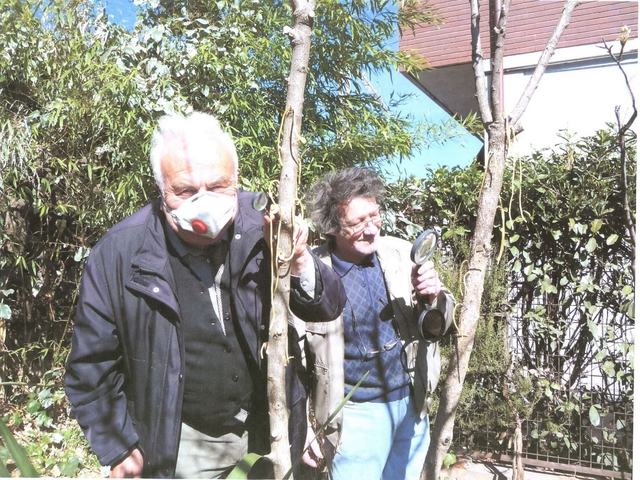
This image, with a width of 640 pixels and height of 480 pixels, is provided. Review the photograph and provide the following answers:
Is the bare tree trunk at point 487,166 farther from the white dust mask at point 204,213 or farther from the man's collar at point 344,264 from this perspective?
the white dust mask at point 204,213

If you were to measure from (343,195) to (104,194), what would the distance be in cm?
76

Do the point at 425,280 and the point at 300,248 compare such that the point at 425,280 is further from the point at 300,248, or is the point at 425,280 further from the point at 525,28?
the point at 525,28

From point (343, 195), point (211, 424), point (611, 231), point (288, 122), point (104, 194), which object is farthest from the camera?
point (611, 231)

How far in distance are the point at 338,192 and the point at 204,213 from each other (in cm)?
48

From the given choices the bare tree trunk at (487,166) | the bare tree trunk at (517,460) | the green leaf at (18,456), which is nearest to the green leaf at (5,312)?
the green leaf at (18,456)

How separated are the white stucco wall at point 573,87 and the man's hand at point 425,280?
49 centimetres

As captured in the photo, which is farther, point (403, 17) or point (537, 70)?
point (403, 17)

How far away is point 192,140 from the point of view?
1241 millimetres

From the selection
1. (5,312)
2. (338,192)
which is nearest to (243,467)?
(338,192)

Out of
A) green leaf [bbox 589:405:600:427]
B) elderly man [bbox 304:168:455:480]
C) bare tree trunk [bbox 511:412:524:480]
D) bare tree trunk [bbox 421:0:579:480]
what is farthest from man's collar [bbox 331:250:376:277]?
green leaf [bbox 589:405:600:427]

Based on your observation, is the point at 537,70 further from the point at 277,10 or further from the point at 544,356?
the point at 544,356

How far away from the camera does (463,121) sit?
1.63 m

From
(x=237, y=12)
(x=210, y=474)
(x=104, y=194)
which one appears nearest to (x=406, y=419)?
(x=210, y=474)

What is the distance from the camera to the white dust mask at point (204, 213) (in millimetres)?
1187
